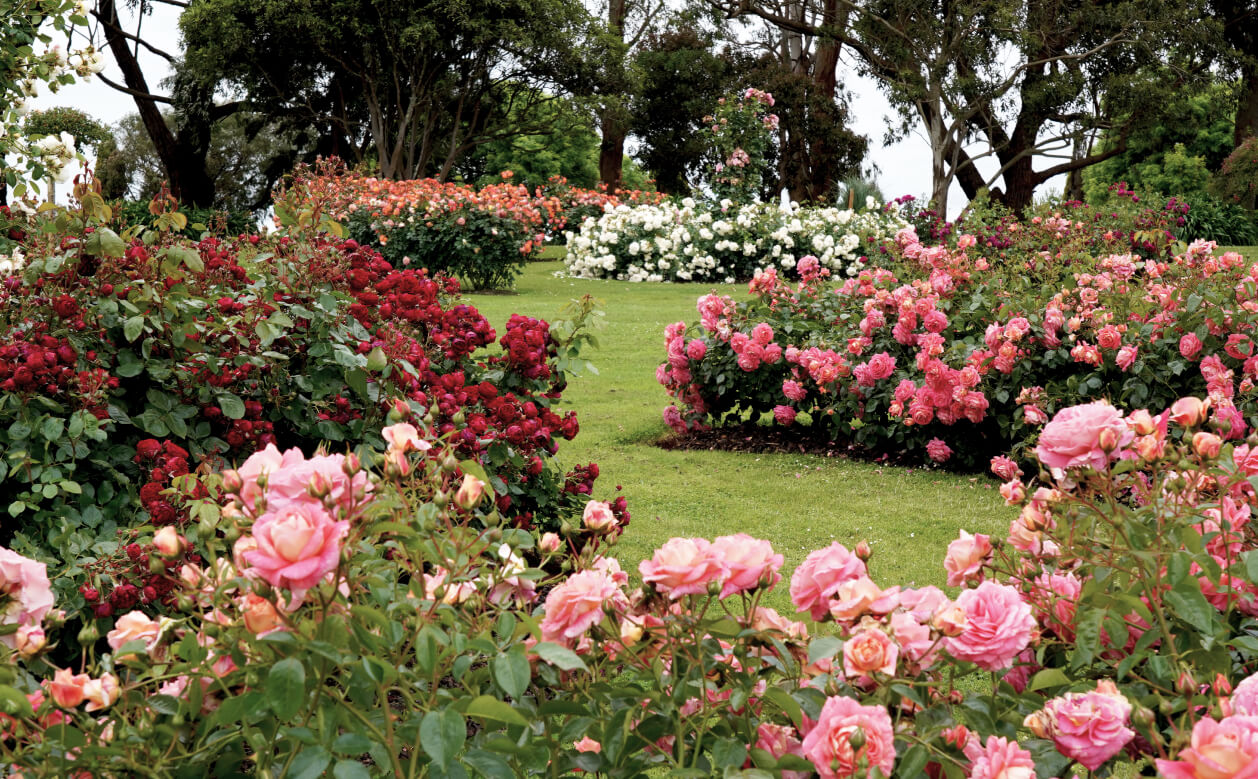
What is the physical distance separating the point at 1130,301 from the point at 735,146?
1635cm

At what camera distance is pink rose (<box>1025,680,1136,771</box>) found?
1181 mm

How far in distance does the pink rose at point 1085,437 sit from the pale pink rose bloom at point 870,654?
429 millimetres

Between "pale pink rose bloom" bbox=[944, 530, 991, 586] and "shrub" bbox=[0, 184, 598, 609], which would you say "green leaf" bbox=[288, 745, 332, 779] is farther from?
"shrub" bbox=[0, 184, 598, 609]

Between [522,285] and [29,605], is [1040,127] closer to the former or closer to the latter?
[522,285]

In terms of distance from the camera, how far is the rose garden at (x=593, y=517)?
3.86 ft

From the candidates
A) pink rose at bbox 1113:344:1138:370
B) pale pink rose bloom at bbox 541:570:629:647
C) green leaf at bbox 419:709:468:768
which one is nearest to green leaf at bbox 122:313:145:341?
pale pink rose bloom at bbox 541:570:629:647

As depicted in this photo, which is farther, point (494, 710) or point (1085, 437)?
point (1085, 437)

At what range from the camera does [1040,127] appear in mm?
21938

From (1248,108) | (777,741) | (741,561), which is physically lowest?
(777,741)

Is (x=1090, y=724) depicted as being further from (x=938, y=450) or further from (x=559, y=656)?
(x=938, y=450)

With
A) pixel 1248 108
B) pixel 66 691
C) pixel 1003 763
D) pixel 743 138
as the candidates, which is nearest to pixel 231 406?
pixel 66 691

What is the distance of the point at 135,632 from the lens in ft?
4.16

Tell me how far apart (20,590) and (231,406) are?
66.8 inches

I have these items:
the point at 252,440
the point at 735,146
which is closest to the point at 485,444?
the point at 252,440
